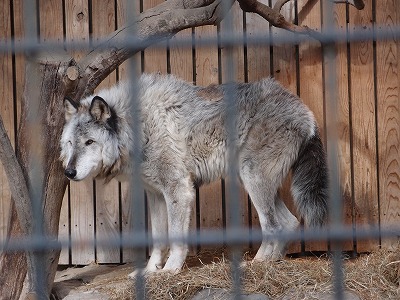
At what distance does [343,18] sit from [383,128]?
916mm

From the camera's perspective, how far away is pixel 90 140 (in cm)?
598

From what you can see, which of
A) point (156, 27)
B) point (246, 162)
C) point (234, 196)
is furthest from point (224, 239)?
point (246, 162)

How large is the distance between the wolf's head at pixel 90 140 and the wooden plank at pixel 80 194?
1.79 ft

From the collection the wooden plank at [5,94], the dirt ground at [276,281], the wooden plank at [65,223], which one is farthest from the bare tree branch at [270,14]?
the wooden plank at [65,223]

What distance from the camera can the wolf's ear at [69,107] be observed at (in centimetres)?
543

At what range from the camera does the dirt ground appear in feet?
16.9

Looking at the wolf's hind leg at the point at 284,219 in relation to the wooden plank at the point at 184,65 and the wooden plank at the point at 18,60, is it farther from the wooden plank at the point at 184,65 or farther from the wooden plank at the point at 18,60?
the wooden plank at the point at 18,60

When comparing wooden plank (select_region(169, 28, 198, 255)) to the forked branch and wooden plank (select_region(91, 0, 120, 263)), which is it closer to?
wooden plank (select_region(91, 0, 120, 263))

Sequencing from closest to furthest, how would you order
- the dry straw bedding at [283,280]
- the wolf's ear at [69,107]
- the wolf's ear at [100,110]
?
the dry straw bedding at [283,280] < the wolf's ear at [69,107] < the wolf's ear at [100,110]

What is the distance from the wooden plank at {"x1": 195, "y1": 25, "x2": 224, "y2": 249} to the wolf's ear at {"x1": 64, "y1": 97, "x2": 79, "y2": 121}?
1375mm

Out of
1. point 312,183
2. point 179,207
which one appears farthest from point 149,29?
point 312,183

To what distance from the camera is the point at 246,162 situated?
604cm

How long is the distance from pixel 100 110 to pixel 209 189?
125cm

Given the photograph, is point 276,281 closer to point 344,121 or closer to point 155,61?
point 344,121
